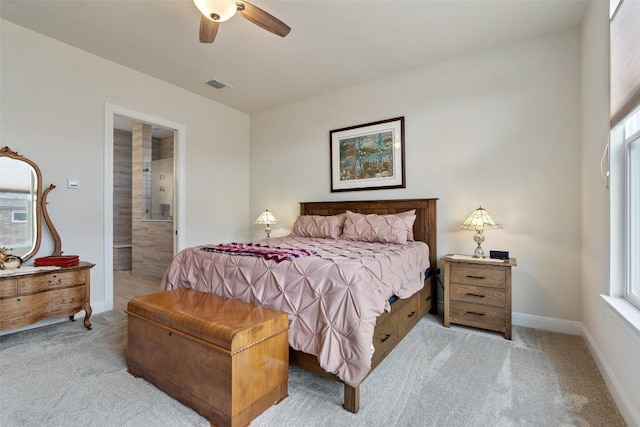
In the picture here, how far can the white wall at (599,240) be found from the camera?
5.24 feet

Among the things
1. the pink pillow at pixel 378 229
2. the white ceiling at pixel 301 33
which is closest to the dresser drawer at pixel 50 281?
the white ceiling at pixel 301 33

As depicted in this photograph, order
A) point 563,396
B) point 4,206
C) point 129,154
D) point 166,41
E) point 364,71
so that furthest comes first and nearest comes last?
1. point 129,154
2. point 364,71
3. point 166,41
4. point 4,206
5. point 563,396

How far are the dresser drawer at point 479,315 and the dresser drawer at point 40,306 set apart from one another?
11.8ft

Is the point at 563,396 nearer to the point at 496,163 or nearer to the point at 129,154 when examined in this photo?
the point at 496,163

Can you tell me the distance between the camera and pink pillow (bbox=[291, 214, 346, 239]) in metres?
3.63

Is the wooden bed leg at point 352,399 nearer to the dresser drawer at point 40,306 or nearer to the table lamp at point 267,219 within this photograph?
the dresser drawer at point 40,306

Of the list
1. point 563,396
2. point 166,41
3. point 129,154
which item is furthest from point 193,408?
point 129,154

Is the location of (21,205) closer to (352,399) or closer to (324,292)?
(324,292)

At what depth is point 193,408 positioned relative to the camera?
1.65m

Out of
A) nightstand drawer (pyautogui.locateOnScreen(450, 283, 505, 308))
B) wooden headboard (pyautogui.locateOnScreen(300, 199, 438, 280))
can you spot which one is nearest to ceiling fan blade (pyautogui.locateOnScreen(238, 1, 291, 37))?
wooden headboard (pyautogui.locateOnScreen(300, 199, 438, 280))

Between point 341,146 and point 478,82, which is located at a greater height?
point 478,82

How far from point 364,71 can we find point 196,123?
8.22ft

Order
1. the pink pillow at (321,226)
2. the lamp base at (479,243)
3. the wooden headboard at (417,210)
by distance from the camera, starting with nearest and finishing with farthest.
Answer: the lamp base at (479,243)
the wooden headboard at (417,210)
the pink pillow at (321,226)

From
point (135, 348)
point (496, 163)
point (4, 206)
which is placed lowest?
point (135, 348)
